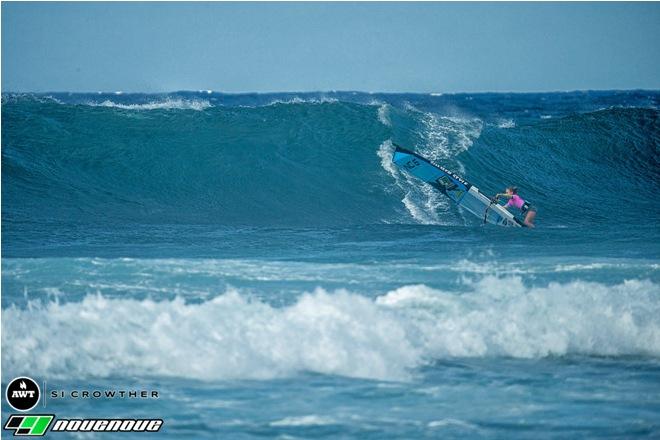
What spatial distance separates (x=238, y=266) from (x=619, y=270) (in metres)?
4.84

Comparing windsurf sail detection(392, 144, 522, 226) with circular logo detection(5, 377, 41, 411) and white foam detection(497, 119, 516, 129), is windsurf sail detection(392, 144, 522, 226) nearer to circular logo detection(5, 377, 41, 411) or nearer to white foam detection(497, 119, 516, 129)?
white foam detection(497, 119, 516, 129)

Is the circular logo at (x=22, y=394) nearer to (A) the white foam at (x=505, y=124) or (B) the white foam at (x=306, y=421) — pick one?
(B) the white foam at (x=306, y=421)

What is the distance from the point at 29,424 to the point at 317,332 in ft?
9.11

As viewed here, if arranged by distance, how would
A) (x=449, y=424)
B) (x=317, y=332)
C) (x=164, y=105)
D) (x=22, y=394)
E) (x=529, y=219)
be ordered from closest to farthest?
(x=449, y=424)
(x=22, y=394)
(x=317, y=332)
(x=529, y=219)
(x=164, y=105)

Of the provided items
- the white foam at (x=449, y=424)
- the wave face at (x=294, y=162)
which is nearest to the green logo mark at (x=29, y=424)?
the white foam at (x=449, y=424)

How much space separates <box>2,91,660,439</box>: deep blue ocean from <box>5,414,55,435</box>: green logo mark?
313 millimetres

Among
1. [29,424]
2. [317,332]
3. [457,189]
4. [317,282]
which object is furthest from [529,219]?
[29,424]

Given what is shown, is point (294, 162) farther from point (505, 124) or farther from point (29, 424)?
point (29, 424)

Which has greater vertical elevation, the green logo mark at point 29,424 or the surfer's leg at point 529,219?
the surfer's leg at point 529,219

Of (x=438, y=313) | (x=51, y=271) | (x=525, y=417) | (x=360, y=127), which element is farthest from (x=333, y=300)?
(x=360, y=127)

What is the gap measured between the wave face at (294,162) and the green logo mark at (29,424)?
24.8 ft

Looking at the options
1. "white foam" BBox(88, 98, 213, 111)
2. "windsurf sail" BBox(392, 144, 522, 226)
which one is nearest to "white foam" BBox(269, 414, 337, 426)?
"windsurf sail" BBox(392, 144, 522, 226)

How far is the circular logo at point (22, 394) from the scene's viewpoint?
6871mm

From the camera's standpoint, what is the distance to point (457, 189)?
15.2 metres
